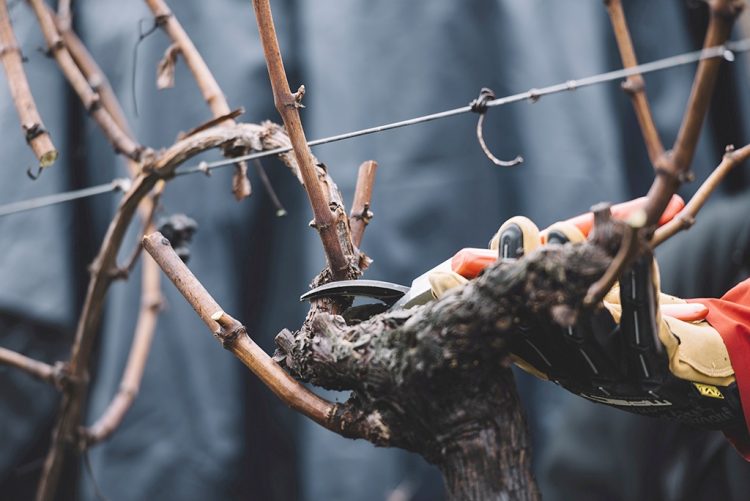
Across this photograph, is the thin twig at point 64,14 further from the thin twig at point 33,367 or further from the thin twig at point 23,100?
the thin twig at point 33,367

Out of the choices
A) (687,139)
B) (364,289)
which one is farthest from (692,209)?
(364,289)

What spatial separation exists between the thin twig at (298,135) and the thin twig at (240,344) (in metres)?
0.10

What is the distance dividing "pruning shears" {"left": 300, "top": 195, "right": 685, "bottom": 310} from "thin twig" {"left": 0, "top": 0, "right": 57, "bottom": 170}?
37cm

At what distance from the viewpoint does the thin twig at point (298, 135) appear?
1.98 feet

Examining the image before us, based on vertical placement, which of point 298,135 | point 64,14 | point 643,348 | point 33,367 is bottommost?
point 643,348

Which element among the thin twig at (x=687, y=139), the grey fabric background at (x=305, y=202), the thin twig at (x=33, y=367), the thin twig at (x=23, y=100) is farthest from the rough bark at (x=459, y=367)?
the grey fabric background at (x=305, y=202)

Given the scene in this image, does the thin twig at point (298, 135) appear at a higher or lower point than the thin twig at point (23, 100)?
lower

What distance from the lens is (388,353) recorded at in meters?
0.53

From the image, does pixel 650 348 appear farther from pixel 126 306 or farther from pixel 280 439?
pixel 126 306

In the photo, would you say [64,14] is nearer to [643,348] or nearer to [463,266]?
[463,266]

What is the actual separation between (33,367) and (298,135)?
63cm

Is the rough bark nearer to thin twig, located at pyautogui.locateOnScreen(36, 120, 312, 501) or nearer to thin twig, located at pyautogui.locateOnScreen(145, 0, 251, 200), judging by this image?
thin twig, located at pyautogui.locateOnScreen(36, 120, 312, 501)

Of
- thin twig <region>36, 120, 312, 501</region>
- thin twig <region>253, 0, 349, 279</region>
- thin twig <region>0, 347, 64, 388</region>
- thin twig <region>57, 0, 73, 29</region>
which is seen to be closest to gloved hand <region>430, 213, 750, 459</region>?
thin twig <region>253, 0, 349, 279</region>

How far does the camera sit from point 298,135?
63cm
